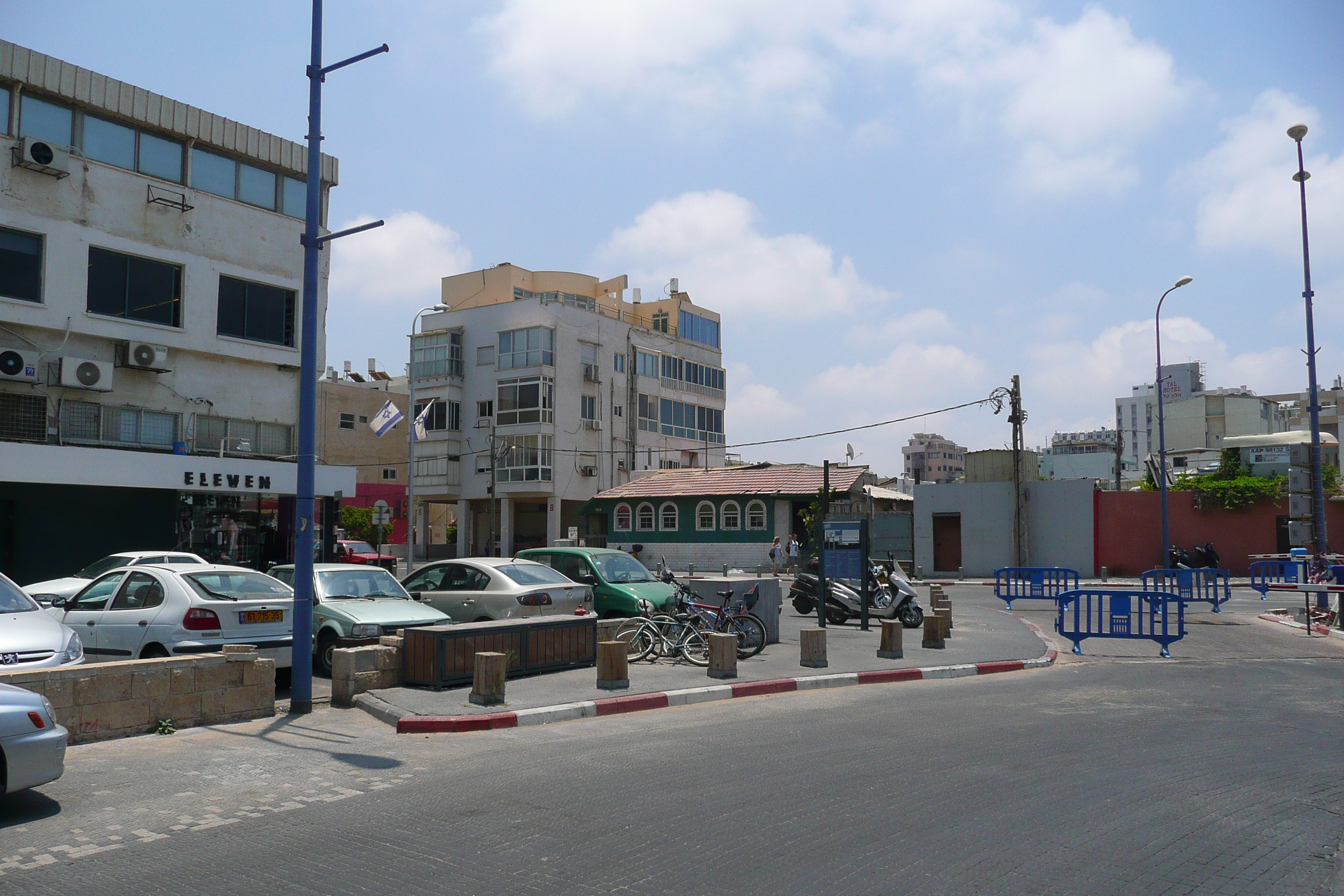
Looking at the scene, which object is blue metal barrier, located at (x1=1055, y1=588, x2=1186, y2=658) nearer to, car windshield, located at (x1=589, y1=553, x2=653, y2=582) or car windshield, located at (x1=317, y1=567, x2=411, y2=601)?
car windshield, located at (x1=589, y1=553, x2=653, y2=582)

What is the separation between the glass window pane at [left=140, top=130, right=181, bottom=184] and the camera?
24.4 m

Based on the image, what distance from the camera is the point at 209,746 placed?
8570 mm

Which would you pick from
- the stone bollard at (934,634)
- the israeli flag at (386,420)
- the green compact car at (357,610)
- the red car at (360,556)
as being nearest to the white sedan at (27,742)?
the green compact car at (357,610)

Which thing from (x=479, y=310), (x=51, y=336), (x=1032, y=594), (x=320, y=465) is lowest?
(x=1032, y=594)

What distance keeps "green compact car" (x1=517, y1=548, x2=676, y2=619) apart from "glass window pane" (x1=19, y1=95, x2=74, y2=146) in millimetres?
15963

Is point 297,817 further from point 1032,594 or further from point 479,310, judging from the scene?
point 479,310

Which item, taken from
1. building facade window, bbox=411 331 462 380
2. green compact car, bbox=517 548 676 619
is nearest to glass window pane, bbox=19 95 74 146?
green compact car, bbox=517 548 676 619

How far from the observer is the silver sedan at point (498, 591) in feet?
46.1

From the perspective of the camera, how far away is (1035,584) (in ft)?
109

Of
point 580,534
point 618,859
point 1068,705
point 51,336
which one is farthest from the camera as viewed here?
point 580,534

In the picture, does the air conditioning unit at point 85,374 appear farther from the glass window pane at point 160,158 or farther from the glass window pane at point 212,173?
the glass window pane at point 212,173

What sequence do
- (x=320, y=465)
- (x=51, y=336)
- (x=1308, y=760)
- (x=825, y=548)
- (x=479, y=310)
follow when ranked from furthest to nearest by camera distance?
(x=479, y=310)
(x=320, y=465)
(x=51, y=336)
(x=825, y=548)
(x=1308, y=760)

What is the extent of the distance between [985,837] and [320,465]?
24073 millimetres

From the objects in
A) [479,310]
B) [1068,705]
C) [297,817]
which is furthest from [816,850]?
[479,310]
